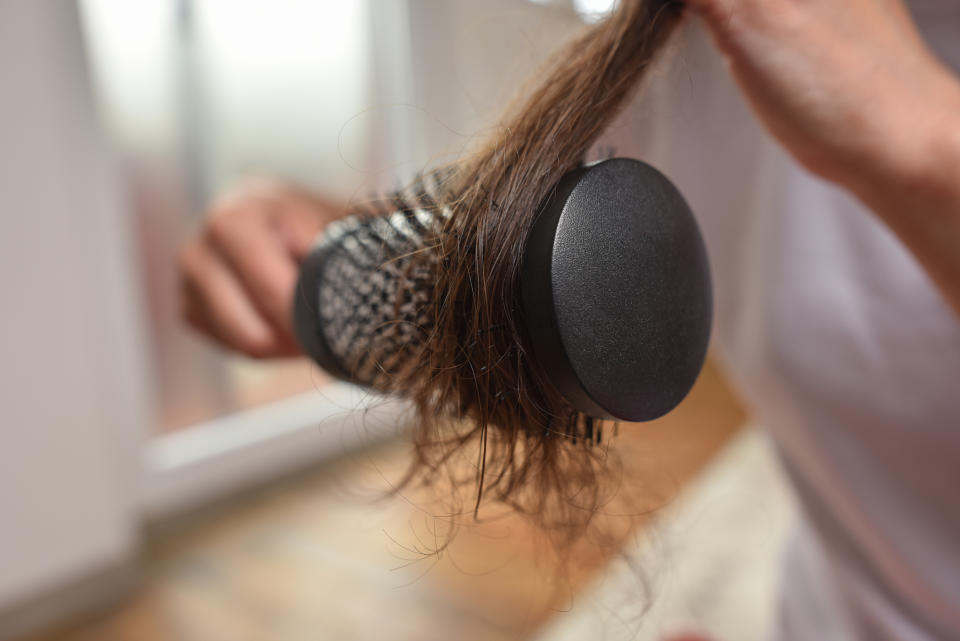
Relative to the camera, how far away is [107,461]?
0.98 m

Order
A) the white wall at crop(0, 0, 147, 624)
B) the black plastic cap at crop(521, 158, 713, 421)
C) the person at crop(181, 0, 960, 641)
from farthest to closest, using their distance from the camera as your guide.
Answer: the white wall at crop(0, 0, 147, 624)
the person at crop(181, 0, 960, 641)
the black plastic cap at crop(521, 158, 713, 421)

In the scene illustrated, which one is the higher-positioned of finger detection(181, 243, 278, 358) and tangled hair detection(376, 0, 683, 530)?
Result: tangled hair detection(376, 0, 683, 530)

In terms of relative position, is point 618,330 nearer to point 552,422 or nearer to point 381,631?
point 552,422

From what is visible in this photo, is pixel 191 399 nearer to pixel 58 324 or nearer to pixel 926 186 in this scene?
pixel 58 324

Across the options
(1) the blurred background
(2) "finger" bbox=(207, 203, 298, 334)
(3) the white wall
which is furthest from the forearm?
(3) the white wall

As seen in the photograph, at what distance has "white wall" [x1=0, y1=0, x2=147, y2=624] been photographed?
32.2 inches

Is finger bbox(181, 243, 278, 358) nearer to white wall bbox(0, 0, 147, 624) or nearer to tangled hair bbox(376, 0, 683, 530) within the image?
tangled hair bbox(376, 0, 683, 530)

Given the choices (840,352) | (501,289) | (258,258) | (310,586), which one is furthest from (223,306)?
(310,586)

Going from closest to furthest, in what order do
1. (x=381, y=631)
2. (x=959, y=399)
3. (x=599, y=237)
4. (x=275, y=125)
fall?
(x=599, y=237)
(x=959, y=399)
(x=381, y=631)
(x=275, y=125)

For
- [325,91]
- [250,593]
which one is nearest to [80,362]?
[250,593]

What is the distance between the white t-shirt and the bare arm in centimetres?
15

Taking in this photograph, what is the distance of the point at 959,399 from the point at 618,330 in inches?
13.3

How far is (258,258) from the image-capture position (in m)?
0.43

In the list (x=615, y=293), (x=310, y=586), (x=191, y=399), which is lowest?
(x=310, y=586)
